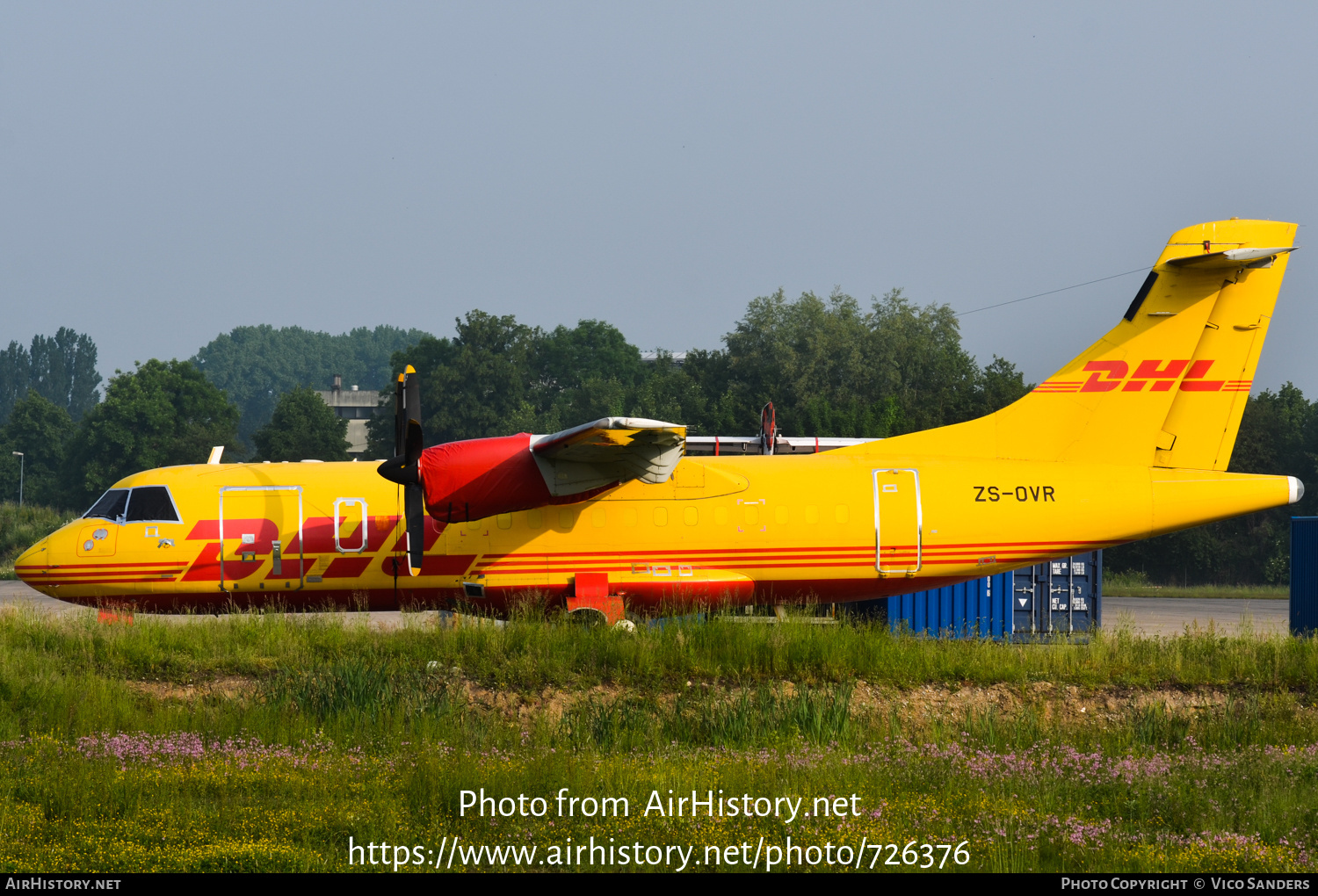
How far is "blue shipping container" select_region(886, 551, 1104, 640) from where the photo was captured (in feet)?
76.0

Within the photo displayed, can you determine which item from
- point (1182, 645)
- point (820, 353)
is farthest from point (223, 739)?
point (820, 353)

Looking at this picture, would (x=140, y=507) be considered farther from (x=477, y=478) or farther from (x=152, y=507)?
(x=477, y=478)

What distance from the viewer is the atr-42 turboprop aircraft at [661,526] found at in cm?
1673

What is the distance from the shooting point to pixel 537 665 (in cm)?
1417

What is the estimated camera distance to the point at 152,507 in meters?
17.0

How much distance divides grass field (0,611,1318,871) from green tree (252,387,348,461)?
63046mm

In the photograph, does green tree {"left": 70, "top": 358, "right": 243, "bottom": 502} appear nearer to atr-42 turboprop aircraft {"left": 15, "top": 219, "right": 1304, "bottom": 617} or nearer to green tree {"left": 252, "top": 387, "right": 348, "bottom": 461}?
green tree {"left": 252, "top": 387, "right": 348, "bottom": 461}

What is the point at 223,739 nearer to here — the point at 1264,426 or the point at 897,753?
the point at 897,753

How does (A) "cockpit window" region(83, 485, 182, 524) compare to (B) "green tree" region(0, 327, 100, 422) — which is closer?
A: (A) "cockpit window" region(83, 485, 182, 524)

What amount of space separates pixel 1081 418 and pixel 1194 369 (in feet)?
6.61

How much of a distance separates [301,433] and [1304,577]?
2652 inches

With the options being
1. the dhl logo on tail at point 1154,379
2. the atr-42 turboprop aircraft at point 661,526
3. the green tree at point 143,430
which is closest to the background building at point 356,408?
the green tree at point 143,430

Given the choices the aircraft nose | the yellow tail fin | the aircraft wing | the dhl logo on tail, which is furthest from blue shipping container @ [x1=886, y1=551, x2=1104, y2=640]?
the aircraft nose

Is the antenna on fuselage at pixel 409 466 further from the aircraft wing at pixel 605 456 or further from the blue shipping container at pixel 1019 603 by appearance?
the blue shipping container at pixel 1019 603
